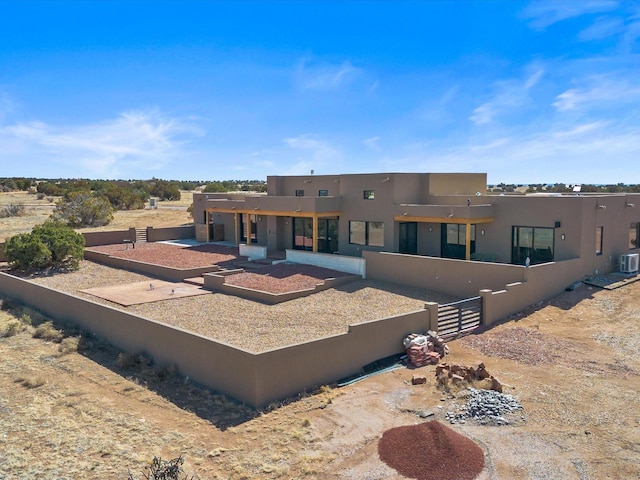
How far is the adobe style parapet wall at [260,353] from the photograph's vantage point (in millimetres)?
12320

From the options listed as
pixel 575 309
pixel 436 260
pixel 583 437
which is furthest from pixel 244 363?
pixel 575 309

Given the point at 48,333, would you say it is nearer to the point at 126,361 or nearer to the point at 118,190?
the point at 126,361

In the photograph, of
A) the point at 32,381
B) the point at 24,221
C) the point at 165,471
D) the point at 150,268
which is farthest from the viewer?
the point at 24,221

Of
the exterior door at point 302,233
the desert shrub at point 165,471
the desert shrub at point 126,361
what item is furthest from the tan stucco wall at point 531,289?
the exterior door at point 302,233

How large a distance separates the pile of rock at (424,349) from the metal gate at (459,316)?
114cm

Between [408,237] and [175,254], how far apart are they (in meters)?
13.1

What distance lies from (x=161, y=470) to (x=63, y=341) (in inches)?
393

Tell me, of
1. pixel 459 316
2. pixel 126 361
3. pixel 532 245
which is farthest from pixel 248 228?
pixel 459 316

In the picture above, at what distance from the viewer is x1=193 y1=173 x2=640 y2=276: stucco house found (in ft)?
69.8

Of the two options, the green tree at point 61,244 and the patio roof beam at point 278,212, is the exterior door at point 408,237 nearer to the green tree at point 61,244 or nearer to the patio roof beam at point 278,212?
the patio roof beam at point 278,212

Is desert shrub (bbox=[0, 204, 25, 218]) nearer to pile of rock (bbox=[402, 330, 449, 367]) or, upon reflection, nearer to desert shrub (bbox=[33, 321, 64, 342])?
desert shrub (bbox=[33, 321, 64, 342])

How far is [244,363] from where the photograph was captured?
12.3 metres

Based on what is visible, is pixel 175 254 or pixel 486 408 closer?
pixel 486 408

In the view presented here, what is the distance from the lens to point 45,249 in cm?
2619
